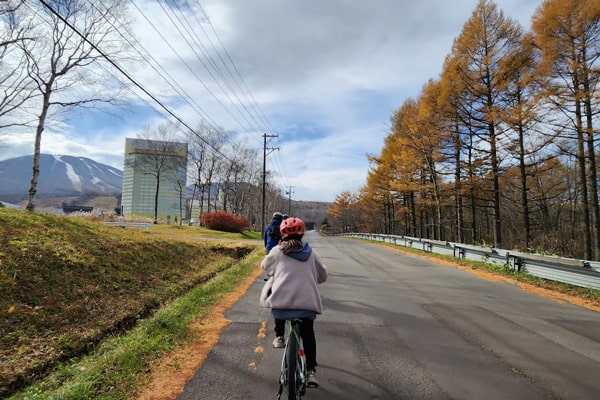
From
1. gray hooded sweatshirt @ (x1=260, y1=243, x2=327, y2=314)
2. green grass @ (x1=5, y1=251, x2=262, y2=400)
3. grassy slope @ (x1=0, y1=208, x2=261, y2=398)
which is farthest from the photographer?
grassy slope @ (x1=0, y1=208, x2=261, y2=398)

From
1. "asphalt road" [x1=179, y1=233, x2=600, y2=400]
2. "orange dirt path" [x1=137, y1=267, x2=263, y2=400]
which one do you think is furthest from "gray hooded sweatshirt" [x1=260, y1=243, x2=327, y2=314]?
"orange dirt path" [x1=137, y1=267, x2=263, y2=400]

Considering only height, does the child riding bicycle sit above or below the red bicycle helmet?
below

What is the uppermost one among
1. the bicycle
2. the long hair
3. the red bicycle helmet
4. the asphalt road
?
the red bicycle helmet

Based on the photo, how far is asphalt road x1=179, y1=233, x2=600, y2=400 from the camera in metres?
3.68

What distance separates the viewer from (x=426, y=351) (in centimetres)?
479

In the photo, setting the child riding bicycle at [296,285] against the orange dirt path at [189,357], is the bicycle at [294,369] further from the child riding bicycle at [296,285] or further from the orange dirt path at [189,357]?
the orange dirt path at [189,357]

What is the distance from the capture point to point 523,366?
14.3 ft

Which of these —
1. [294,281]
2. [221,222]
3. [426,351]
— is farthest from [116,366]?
[221,222]

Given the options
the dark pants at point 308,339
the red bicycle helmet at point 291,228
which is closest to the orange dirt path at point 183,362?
the dark pants at point 308,339

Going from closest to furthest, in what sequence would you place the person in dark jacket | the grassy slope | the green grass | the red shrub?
the green grass → the grassy slope → the person in dark jacket → the red shrub

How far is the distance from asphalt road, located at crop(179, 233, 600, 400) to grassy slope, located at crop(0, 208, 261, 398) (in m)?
1.26

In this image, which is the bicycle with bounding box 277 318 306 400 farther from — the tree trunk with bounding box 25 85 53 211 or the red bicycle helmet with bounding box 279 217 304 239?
the tree trunk with bounding box 25 85 53 211

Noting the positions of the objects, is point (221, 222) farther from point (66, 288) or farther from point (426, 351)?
point (426, 351)

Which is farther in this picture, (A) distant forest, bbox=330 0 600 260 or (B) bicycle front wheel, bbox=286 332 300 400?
(A) distant forest, bbox=330 0 600 260
